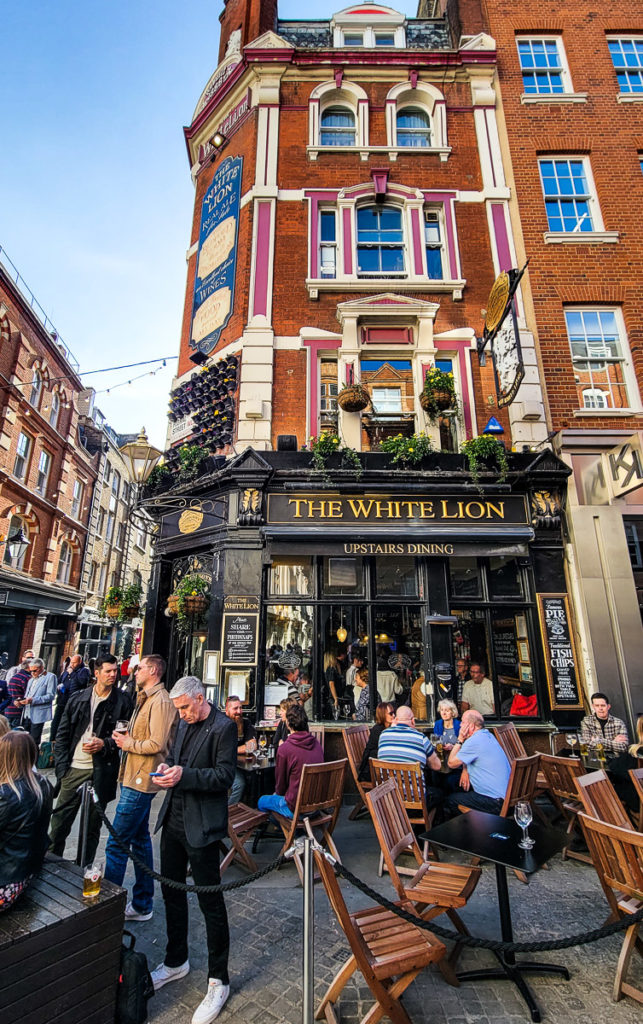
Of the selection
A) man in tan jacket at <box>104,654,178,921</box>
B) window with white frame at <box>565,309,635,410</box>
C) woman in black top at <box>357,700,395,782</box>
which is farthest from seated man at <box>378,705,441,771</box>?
window with white frame at <box>565,309,635,410</box>

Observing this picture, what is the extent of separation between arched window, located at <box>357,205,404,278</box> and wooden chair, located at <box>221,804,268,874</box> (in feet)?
33.9

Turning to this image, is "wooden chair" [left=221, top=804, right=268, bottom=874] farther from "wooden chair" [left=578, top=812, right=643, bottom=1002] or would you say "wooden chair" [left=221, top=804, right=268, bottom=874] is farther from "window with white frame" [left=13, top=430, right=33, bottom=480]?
"window with white frame" [left=13, top=430, right=33, bottom=480]

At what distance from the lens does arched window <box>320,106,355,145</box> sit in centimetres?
1226

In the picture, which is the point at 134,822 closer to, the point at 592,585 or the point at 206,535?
the point at 206,535

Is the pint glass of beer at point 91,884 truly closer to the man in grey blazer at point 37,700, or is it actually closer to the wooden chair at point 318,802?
the wooden chair at point 318,802

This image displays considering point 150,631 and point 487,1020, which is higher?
point 150,631

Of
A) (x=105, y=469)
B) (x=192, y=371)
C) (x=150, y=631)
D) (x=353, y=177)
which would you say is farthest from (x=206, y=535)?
(x=105, y=469)

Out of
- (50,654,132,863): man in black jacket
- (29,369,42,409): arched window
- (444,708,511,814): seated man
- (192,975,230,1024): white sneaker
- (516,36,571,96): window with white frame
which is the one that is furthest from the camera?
(29,369,42,409): arched window

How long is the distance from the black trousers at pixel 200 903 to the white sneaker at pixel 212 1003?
0.03m

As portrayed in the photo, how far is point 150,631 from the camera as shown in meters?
10.3

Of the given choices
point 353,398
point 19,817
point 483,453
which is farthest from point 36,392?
point 19,817

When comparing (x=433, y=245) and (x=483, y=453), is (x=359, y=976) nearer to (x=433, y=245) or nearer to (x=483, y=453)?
(x=483, y=453)

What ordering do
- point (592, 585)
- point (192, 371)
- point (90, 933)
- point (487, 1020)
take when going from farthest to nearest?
point (192, 371), point (592, 585), point (487, 1020), point (90, 933)

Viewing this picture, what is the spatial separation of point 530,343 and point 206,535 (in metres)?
7.72
